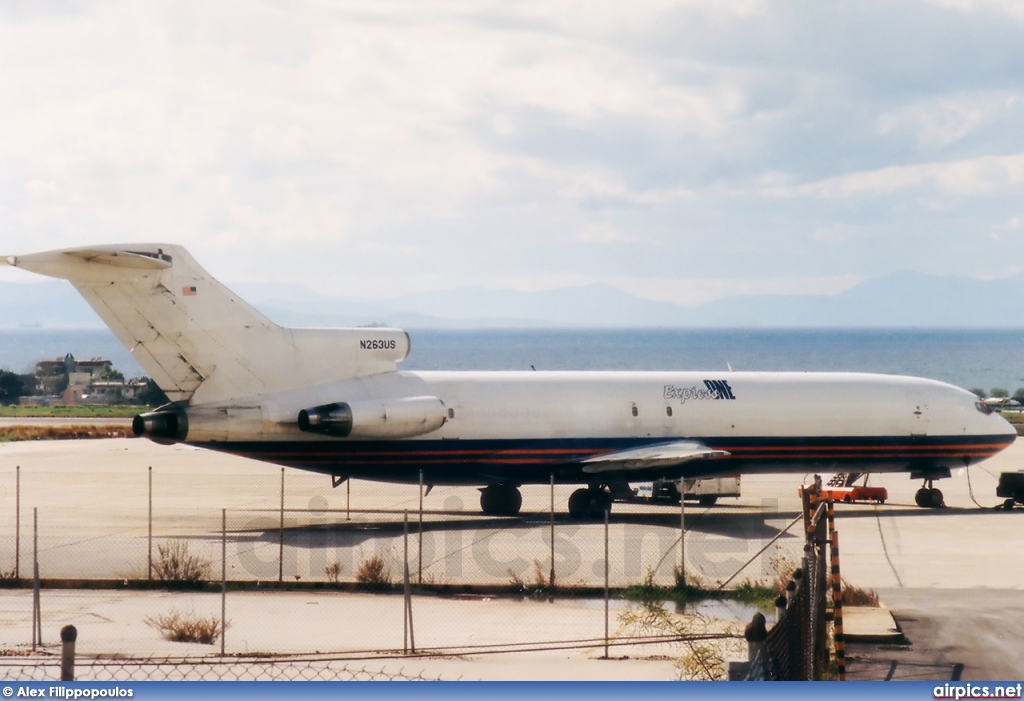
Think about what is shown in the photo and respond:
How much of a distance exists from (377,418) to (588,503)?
5903mm

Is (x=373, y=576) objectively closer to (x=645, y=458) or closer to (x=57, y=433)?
(x=645, y=458)

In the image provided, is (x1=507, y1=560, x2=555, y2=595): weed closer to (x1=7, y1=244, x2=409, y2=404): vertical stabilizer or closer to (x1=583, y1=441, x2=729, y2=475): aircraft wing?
(x1=7, y1=244, x2=409, y2=404): vertical stabilizer

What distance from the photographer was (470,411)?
93.1 feet

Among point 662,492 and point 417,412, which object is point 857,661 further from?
point 662,492

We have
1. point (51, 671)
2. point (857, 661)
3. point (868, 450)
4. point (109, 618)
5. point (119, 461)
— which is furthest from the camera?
point (119, 461)

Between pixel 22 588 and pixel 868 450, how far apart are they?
20910mm

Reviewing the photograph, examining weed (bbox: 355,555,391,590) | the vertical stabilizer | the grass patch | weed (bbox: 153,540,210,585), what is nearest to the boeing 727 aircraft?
the vertical stabilizer

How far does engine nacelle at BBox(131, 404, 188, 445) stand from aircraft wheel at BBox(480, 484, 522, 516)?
8.41 m

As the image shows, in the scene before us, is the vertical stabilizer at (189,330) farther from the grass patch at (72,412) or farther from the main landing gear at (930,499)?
the grass patch at (72,412)

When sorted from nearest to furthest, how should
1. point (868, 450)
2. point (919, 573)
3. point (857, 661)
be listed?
1. point (857, 661)
2. point (919, 573)
3. point (868, 450)

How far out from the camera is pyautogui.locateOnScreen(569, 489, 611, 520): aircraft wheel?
29625mm

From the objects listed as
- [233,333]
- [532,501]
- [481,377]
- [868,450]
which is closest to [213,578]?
[233,333]

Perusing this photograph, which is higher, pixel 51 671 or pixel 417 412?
pixel 417 412

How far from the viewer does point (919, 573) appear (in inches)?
871
